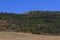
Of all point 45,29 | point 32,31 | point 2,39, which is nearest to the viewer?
point 2,39

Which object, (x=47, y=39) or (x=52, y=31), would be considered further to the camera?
(x=52, y=31)

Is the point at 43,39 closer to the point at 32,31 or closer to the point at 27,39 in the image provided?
the point at 27,39

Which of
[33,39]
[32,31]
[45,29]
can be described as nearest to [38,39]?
[33,39]

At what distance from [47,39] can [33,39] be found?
1.38 m

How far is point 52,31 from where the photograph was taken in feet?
111

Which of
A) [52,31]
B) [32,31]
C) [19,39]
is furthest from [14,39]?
[52,31]

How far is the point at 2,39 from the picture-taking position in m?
23.2

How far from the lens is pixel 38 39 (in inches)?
953

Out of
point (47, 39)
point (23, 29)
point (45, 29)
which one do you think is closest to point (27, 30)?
point (23, 29)

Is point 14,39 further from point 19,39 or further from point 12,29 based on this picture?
point 12,29

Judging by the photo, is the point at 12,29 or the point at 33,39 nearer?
the point at 33,39

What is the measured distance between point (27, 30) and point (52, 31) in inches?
128

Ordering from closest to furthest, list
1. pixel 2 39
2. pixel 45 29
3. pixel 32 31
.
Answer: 1. pixel 2 39
2. pixel 32 31
3. pixel 45 29

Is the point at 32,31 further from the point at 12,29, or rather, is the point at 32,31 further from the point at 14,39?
the point at 14,39
